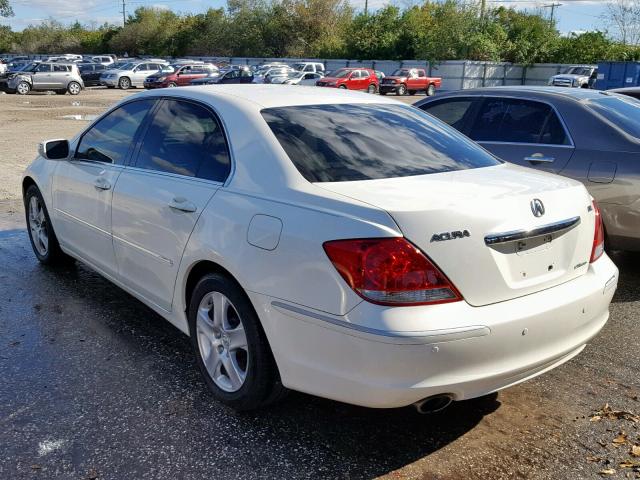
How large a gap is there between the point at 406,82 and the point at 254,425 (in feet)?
129

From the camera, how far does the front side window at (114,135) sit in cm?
432

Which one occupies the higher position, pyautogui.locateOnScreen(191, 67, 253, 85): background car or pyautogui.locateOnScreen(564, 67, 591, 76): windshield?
pyautogui.locateOnScreen(564, 67, 591, 76): windshield

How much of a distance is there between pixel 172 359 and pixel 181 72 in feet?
122

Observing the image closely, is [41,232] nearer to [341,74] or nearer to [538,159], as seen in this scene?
[538,159]

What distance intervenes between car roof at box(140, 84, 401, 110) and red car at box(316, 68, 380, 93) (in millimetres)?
32596

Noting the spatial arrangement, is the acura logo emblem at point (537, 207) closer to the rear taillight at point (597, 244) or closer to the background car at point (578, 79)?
the rear taillight at point (597, 244)

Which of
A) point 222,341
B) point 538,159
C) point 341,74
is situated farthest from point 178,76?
point 222,341

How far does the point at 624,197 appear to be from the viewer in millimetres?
5051

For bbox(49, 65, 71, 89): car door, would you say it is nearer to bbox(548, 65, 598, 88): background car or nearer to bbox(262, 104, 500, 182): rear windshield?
bbox(548, 65, 598, 88): background car

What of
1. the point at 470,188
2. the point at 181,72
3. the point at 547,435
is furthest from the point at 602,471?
the point at 181,72

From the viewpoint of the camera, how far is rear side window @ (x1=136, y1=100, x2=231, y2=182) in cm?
350

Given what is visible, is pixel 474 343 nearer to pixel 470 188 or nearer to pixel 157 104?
pixel 470 188

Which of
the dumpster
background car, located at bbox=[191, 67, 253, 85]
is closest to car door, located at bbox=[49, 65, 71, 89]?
background car, located at bbox=[191, 67, 253, 85]

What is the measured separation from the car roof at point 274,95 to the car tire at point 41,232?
211 cm
